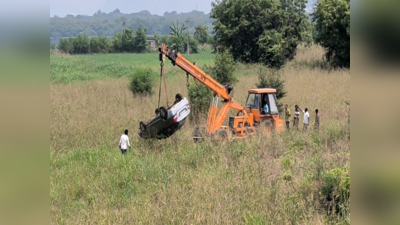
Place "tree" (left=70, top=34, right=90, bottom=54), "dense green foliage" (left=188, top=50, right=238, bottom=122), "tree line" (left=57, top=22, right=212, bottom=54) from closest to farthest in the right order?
A: 1. "dense green foliage" (left=188, top=50, right=238, bottom=122)
2. "tree line" (left=57, top=22, right=212, bottom=54)
3. "tree" (left=70, top=34, right=90, bottom=54)

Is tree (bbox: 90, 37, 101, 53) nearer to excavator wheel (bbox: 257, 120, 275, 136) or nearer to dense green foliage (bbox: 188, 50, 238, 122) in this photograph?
dense green foliage (bbox: 188, 50, 238, 122)

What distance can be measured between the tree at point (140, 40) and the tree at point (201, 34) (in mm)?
19470

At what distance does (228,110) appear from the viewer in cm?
940

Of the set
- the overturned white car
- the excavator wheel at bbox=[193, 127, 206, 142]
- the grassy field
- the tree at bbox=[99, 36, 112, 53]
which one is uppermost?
the tree at bbox=[99, 36, 112, 53]

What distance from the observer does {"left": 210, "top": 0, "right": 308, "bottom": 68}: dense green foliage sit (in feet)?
84.7

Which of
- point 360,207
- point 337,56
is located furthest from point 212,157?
point 337,56

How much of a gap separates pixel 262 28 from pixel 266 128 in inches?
753

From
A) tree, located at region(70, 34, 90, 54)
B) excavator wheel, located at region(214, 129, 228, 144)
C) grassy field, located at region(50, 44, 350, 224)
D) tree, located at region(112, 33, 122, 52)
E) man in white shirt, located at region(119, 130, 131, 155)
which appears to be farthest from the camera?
tree, located at region(70, 34, 90, 54)

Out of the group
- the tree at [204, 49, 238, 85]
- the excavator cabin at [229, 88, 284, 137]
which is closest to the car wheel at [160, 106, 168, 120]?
the excavator cabin at [229, 88, 284, 137]

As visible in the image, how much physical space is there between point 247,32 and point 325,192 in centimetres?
2399

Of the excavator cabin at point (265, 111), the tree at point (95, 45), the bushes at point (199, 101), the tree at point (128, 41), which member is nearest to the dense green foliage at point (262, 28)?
the bushes at point (199, 101)

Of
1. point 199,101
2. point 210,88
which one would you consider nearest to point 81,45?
point 199,101

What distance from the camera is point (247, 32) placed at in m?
27.6

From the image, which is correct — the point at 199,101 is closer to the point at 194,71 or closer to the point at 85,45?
the point at 194,71
